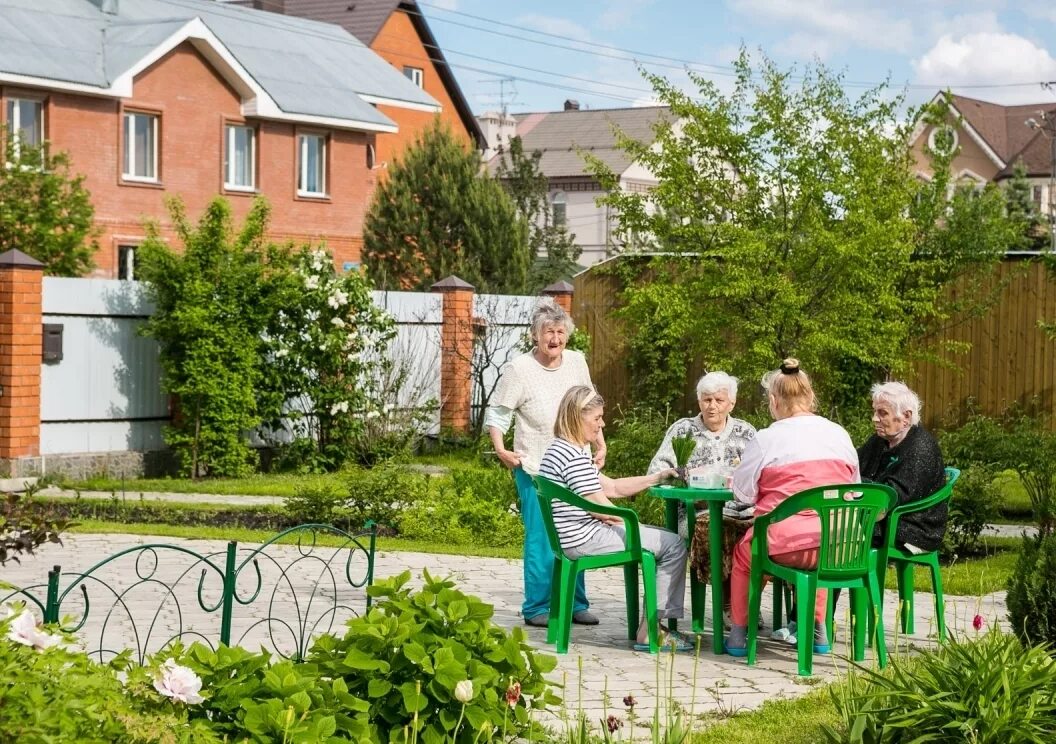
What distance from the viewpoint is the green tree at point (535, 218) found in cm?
3909

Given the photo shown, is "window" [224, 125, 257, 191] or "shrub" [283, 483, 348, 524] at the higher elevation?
"window" [224, 125, 257, 191]

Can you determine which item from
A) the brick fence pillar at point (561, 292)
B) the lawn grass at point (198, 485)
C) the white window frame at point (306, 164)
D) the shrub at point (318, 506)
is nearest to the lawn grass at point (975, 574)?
the shrub at point (318, 506)

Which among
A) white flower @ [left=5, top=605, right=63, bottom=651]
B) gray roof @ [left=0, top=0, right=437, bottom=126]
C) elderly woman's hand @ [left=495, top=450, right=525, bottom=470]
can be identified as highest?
gray roof @ [left=0, top=0, right=437, bottom=126]

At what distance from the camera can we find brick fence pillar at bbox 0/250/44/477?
1530 cm

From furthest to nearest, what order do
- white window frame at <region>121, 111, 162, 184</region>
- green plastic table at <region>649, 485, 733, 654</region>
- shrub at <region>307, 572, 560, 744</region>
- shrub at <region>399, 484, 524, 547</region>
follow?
white window frame at <region>121, 111, 162, 184</region>, shrub at <region>399, 484, 524, 547</region>, green plastic table at <region>649, 485, 733, 654</region>, shrub at <region>307, 572, 560, 744</region>

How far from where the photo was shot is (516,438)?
8.48 m

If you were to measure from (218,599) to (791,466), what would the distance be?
3.93 metres

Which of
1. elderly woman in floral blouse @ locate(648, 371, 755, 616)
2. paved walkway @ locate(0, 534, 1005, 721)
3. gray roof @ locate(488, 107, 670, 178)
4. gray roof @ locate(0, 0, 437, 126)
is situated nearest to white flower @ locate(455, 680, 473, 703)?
paved walkway @ locate(0, 534, 1005, 721)

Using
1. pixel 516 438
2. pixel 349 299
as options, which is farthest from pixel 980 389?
pixel 516 438

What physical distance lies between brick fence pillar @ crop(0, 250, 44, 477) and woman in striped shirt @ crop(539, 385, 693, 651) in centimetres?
933

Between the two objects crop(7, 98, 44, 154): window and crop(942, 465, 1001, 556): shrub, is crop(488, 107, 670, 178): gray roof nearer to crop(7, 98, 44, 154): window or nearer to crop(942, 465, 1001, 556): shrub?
crop(7, 98, 44, 154): window

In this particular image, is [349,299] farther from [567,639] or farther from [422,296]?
[567,639]

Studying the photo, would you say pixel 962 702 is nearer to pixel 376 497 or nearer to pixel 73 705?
pixel 73 705

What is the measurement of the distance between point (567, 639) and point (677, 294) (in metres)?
10.3
